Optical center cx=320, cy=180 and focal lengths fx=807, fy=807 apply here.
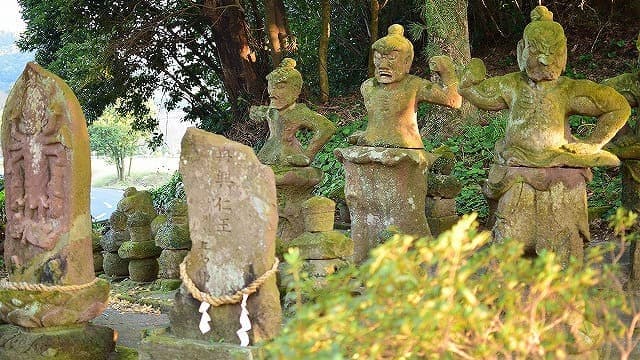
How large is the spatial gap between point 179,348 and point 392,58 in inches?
121

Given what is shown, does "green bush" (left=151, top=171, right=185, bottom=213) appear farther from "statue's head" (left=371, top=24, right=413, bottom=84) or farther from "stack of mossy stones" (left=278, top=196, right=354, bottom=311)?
"stack of mossy stones" (left=278, top=196, right=354, bottom=311)

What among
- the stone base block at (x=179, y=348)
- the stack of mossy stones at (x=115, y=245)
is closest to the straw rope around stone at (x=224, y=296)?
the stone base block at (x=179, y=348)

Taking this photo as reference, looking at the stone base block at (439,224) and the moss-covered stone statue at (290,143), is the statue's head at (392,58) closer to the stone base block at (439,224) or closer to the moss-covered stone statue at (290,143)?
the moss-covered stone statue at (290,143)

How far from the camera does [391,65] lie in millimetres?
6465

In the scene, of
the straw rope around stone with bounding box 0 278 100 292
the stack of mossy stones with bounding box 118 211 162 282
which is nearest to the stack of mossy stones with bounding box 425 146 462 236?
the stack of mossy stones with bounding box 118 211 162 282

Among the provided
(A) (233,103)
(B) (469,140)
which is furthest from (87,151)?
(A) (233,103)

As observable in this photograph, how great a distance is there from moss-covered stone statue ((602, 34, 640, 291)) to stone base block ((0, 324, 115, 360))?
148 inches

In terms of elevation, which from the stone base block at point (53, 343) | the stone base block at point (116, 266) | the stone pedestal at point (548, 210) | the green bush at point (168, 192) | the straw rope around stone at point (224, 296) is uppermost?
the stone pedestal at point (548, 210)

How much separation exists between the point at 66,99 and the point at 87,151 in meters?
0.33

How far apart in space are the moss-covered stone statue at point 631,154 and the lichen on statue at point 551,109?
2.10 feet

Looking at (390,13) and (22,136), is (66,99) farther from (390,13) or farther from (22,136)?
(390,13)

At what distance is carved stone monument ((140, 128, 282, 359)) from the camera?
4340 millimetres

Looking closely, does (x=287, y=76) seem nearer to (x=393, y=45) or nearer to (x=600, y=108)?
(x=393, y=45)

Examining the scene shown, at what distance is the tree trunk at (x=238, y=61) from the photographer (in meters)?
14.1
